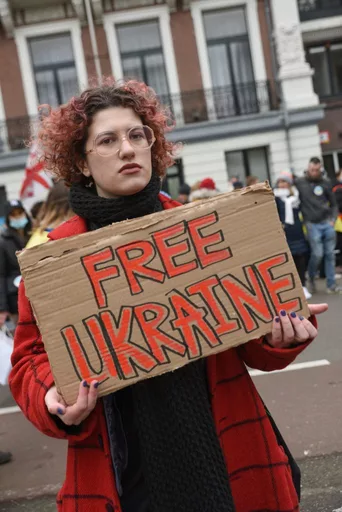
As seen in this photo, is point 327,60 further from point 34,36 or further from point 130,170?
point 130,170

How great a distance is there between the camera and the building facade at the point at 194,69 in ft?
52.9

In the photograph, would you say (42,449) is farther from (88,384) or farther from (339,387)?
(88,384)

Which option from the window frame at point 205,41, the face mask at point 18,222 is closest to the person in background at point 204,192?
the face mask at point 18,222

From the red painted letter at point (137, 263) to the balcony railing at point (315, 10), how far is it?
17.2m

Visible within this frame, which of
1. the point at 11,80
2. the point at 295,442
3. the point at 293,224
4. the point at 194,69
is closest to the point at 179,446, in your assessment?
the point at 295,442

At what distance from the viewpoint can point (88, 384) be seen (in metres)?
1.31

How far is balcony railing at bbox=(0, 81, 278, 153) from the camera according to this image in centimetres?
1639

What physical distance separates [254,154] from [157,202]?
1563cm

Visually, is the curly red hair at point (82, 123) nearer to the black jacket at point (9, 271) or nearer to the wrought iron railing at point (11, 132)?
the black jacket at point (9, 271)

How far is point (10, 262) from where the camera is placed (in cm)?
504

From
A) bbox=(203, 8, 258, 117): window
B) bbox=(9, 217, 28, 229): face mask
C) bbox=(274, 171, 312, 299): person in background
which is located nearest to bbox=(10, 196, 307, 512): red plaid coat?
bbox=(9, 217, 28, 229): face mask

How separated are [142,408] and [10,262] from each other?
12.7ft

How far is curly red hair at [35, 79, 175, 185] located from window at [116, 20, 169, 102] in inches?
604

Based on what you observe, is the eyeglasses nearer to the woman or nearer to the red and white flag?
the woman
